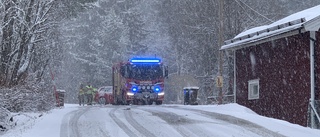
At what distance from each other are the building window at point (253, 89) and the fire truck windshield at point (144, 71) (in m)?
8.89

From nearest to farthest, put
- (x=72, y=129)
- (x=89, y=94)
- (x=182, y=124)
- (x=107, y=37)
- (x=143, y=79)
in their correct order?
(x=72, y=129), (x=182, y=124), (x=143, y=79), (x=89, y=94), (x=107, y=37)

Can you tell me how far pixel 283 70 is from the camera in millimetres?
21297

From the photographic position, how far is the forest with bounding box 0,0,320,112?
18.1 meters

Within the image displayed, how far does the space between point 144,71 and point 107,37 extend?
106 ft

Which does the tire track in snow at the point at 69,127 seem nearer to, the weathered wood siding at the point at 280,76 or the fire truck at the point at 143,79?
the weathered wood siding at the point at 280,76

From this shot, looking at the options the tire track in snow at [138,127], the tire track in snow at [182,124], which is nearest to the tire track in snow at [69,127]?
Answer: the tire track in snow at [138,127]

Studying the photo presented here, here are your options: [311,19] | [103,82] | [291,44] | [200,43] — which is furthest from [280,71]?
[103,82]

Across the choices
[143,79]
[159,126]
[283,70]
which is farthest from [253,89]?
[159,126]

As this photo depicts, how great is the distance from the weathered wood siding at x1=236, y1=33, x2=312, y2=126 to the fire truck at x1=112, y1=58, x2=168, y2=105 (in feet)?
25.5

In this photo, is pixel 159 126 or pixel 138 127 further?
pixel 159 126

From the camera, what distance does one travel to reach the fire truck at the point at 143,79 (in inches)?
1246

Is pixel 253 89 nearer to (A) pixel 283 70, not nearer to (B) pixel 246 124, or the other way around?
(A) pixel 283 70

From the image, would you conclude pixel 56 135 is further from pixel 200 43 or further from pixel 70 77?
pixel 70 77

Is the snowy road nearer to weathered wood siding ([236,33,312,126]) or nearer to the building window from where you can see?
weathered wood siding ([236,33,312,126])
